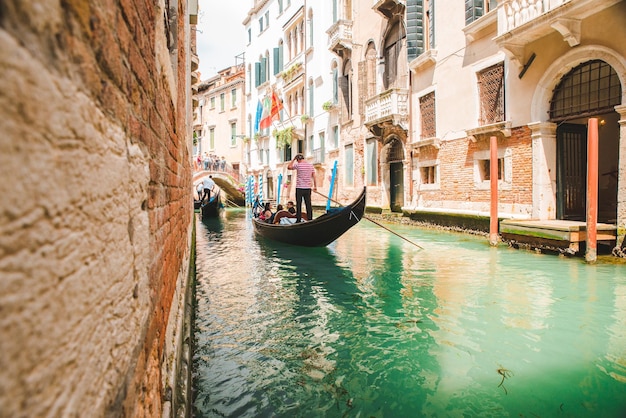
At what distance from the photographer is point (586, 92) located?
6.89 meters

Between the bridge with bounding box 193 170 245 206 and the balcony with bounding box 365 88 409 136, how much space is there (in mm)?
12916

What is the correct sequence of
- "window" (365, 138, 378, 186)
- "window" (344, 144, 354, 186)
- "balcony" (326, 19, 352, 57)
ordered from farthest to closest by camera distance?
1. "window" (344, 144, 354, 186)
2. "balcony" (326, 19, 352, 57)
3. "window" (365, 138, 378, 186)

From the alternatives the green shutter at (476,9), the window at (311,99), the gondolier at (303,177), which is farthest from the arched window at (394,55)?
the gondolier at (303,177)

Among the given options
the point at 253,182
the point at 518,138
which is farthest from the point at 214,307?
the point at 253,182

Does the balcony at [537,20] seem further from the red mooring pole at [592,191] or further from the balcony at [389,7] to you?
the balcony at [389,7]

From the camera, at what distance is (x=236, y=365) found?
2.70 metres

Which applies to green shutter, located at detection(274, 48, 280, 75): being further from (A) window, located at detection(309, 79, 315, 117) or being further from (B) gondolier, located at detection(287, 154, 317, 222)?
(B) gondolier, located at detection(287, 154, 317, 222)

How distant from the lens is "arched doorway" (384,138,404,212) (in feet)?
40.8

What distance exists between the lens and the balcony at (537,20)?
6.05m

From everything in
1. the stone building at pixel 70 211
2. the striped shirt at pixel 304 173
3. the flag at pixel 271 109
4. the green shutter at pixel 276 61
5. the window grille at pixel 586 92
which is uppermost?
the green shutter at pixel 276 61

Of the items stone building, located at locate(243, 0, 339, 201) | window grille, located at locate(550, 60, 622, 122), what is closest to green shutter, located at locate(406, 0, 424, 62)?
window grille, located at locate(550, 60, 622, 122)

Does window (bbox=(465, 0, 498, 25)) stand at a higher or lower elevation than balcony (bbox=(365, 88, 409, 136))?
higher

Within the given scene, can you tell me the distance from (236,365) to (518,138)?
7000 mm

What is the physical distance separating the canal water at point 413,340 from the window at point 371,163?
747 cm
